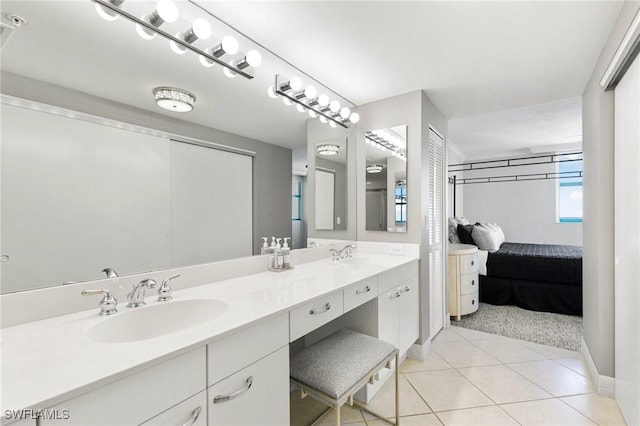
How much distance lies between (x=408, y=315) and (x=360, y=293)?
30.5 inches

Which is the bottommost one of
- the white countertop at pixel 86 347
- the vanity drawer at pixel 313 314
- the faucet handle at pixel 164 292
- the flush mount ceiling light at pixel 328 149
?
the vanity drawer at pixel 313 314

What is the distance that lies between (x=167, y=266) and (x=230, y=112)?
35.0 inches

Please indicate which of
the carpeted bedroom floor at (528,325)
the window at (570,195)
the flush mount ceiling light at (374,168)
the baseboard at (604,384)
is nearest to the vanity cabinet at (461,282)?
the carpeted bedroom floor at (528,325)

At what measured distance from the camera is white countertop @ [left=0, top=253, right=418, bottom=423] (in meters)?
0.58

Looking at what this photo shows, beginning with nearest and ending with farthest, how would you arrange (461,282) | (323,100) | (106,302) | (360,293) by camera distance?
(106,302) → (360,293) → (323,100) → (461,282)

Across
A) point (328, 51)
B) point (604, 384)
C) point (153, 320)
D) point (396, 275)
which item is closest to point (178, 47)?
point (328, 51)

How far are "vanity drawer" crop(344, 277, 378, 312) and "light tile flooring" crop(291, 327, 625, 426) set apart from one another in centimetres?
69

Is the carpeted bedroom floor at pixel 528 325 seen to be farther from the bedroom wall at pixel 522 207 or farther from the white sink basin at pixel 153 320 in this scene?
the white sink basin at pixel 153 320

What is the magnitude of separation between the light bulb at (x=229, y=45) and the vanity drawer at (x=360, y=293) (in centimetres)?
134

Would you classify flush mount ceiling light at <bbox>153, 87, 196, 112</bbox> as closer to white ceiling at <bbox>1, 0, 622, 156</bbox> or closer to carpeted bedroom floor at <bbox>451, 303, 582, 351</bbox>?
white ceiling at <bbox>1, 0, 622, 156</bbox>

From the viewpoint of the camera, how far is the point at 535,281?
339 centimetres

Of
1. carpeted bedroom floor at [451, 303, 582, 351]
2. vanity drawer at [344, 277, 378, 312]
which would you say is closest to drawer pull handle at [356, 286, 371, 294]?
vanity drawer at [344, 277, 378, 312]

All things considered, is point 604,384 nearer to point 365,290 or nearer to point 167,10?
point 365,290

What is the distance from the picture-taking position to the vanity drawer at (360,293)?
1467 mm
